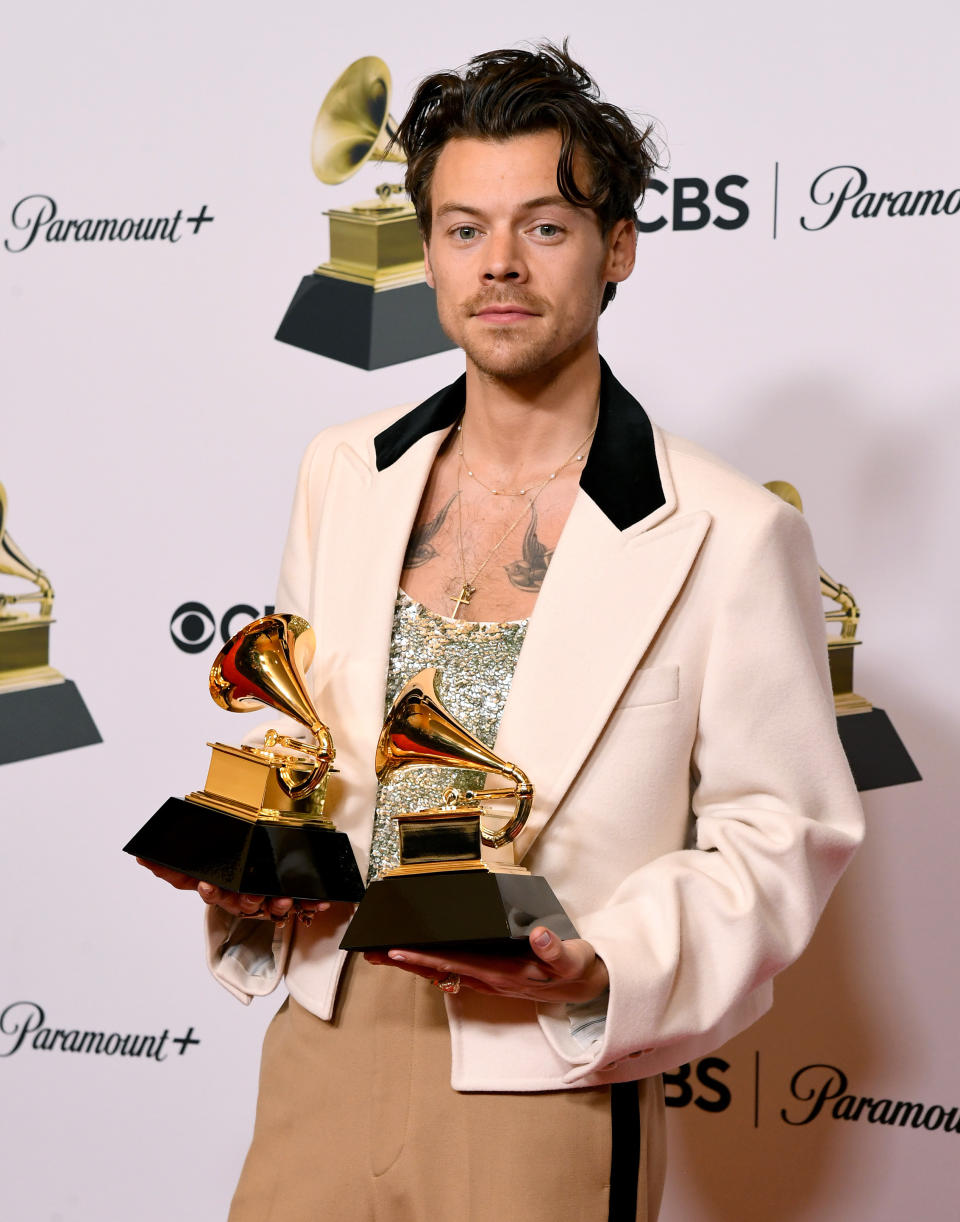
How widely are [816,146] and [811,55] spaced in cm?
14

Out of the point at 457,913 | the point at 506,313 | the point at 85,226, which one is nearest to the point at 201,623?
the point at 85,226

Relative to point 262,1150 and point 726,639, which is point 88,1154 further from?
point 726,639

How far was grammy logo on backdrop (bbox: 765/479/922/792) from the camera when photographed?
220cm

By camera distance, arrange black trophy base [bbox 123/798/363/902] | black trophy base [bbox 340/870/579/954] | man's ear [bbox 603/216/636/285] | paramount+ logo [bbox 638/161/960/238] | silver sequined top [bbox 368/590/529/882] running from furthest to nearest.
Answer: paramount+ logo [bbox 638/161/960/238] < man's ear [bbox 603/216/636/285] < silver sequined top [bbox 368/590/529/882] < black trophy base [bbox 123/798/363/902] < black trophy base [bbox 340/870/579/954]

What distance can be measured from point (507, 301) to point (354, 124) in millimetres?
1005

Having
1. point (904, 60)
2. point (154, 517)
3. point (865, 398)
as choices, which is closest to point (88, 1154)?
point (154, 517)

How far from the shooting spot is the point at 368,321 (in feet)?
7.87

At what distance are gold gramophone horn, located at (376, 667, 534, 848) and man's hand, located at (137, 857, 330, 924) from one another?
0.20 meters

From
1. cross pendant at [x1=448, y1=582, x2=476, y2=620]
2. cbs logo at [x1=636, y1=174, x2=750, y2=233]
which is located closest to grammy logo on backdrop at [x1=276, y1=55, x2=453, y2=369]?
cbs logo at [x1=636, y1=174, x2=750, y2=233]

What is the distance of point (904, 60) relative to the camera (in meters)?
2.11

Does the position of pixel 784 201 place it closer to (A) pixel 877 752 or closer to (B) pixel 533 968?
(A) pixel 877 752

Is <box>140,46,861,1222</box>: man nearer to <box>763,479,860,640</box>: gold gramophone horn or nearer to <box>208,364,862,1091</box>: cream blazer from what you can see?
<box>208,364,862,1091</box>: cream blazer

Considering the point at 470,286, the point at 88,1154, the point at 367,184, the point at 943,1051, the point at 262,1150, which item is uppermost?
the point at 367,184

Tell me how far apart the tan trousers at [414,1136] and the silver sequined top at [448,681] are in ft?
0.54
